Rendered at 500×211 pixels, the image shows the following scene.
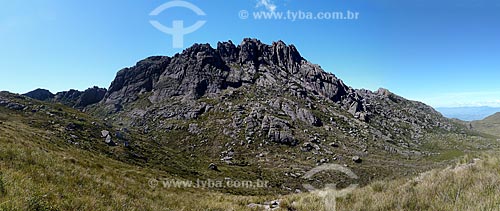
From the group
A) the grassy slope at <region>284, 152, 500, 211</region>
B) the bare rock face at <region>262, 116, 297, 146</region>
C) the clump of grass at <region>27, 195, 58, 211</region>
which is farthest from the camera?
the bare rock face at <region>262, 116, 297, 146</region>

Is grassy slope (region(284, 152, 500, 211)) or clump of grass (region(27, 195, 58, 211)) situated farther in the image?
grassy slope (region(284, 152, 500, 211))

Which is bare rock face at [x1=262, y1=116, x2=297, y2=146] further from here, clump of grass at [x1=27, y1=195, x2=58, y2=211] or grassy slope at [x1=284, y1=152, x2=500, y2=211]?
clump of grass at [x1=27, y1=195, x2=58, y2=211]

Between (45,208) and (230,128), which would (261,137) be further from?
(45,208)

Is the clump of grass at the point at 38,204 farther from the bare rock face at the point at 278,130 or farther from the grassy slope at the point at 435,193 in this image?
the bare rock face at the point at 278,130

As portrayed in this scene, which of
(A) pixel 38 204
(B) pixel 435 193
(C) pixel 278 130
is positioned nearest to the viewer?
(A) pixel 38 204

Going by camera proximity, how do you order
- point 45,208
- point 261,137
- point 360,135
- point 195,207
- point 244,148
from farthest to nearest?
point 360,135 → point 261,137 → point 244,148 → point 195,207 → point 45,208

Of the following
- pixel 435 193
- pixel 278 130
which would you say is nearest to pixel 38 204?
pixel 435 193

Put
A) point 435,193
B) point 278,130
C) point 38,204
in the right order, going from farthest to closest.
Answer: point 278,130 → point 435,193 → point 38,204

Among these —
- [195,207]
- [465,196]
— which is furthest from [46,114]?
[465,196]

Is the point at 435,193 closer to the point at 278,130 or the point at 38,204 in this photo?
the point at 38,204

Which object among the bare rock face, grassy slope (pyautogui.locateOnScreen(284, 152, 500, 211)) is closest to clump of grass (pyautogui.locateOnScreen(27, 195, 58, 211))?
grassy slope (pyautogui.locateOnScreen(284, 152, 500, 211))

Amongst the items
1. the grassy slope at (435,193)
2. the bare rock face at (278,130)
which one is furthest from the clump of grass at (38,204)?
the bare rock face at (278,130)

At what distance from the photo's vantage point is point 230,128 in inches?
7451

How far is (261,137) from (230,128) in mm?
25532
